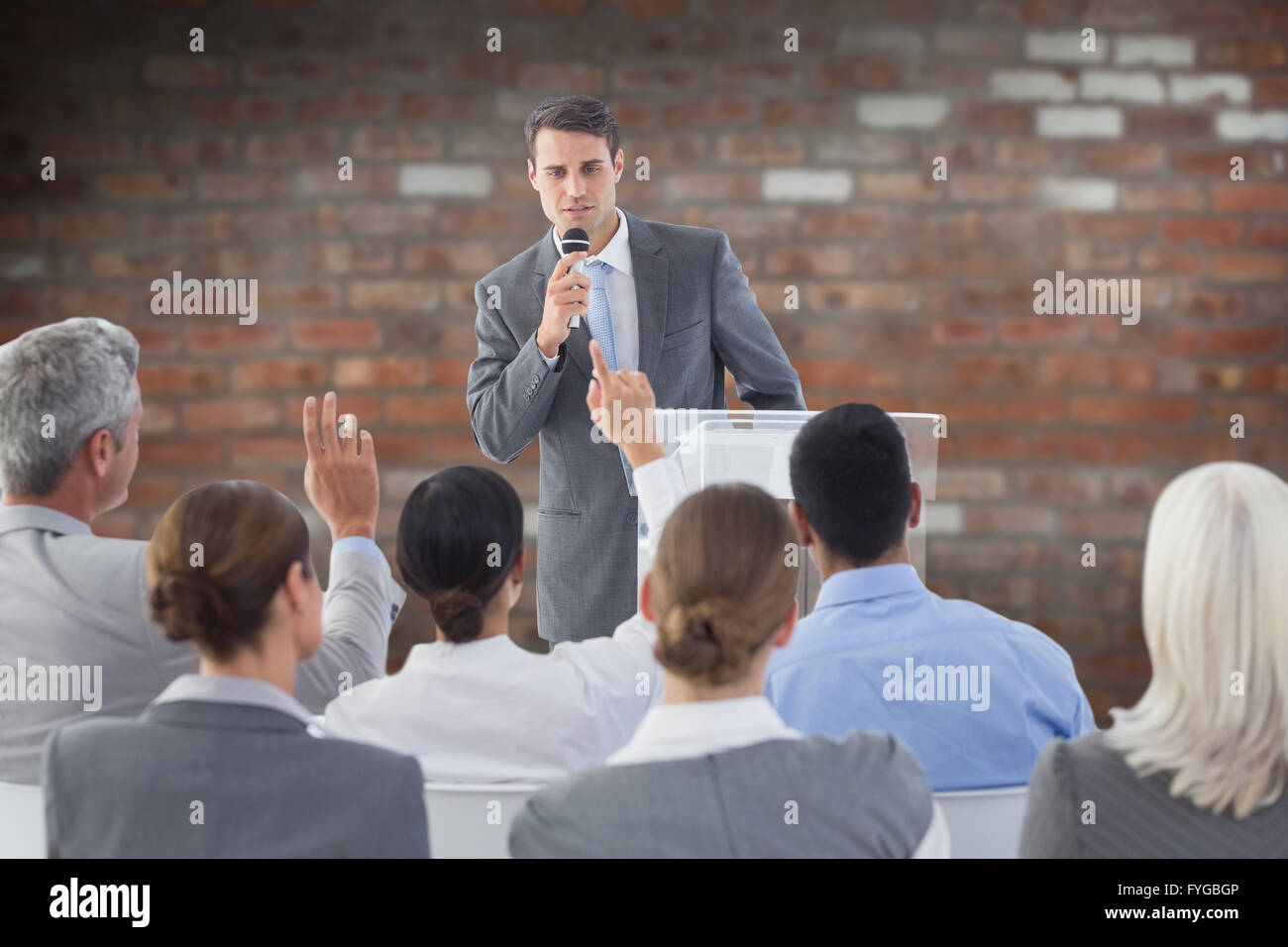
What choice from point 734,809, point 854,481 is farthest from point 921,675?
point 734,809

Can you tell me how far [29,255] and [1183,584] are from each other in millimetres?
3239

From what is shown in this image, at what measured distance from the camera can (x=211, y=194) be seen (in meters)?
3.37

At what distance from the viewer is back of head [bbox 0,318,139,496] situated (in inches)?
59.9

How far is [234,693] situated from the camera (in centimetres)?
106

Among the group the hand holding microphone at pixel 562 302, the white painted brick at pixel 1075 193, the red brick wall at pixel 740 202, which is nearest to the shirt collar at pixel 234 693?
the hand holding microphone at pixel 562 302

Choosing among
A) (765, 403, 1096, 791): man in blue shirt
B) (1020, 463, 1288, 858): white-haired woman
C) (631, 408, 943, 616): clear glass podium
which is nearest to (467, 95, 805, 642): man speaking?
(631, 408, 943, 616): clear glass podium

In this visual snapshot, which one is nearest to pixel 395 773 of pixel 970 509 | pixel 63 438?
pixel 63 438

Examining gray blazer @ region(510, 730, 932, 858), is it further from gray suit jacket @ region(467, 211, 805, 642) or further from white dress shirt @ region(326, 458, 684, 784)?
gray suit jacket @ region(467, 211, 805, 642)

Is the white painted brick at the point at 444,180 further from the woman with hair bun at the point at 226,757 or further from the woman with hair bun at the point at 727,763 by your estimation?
the woman with hair bun at the point at 727,763

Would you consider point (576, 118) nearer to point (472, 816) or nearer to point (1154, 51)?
point (472, 816)

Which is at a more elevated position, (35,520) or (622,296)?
(622,296)

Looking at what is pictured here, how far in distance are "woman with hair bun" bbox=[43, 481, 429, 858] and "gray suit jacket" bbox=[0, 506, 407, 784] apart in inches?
12.6

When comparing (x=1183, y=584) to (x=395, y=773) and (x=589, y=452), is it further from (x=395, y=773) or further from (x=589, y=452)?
(x=589, y=452)

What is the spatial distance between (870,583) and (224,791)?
700mm
